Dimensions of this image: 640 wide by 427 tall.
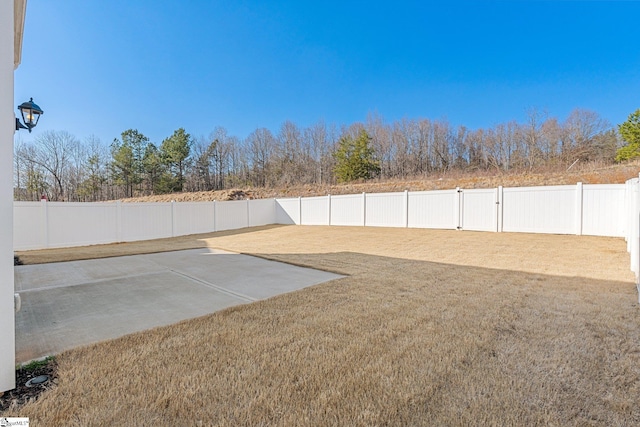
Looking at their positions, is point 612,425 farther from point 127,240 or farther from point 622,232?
point 127,240

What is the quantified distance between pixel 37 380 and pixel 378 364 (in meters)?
2.29

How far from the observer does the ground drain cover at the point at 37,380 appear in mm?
1850

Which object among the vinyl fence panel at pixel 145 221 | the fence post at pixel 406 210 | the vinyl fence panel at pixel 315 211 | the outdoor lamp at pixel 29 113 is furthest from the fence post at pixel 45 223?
the fence post at pixel 406 210

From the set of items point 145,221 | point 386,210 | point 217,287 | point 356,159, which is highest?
point 356,159

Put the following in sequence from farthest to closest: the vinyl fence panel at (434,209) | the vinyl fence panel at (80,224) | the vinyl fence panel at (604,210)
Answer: the vinyl fence panel at (434,209) → the vinyl fence panel at (80,224) → the vinyl fence panel at (604,210)

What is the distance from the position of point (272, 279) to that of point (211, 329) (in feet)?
6.73

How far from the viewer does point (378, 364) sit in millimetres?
2090

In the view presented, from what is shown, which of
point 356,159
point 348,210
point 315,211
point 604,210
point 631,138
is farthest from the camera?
point 356,159

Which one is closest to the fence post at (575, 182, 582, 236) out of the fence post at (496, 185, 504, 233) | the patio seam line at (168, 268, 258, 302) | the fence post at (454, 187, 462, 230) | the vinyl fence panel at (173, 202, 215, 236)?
the fence post at (496, 185, 504, 233)

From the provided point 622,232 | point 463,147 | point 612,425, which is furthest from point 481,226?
point 463,147

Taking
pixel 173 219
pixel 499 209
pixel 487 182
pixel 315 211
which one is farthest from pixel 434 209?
pixel 173 219

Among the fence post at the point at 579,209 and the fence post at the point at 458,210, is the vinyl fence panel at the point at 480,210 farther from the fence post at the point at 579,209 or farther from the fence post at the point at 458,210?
the fence post at the point at 579,209

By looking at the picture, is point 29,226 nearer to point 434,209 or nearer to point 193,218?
point 193,218

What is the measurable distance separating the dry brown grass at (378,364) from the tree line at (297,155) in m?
23.0
